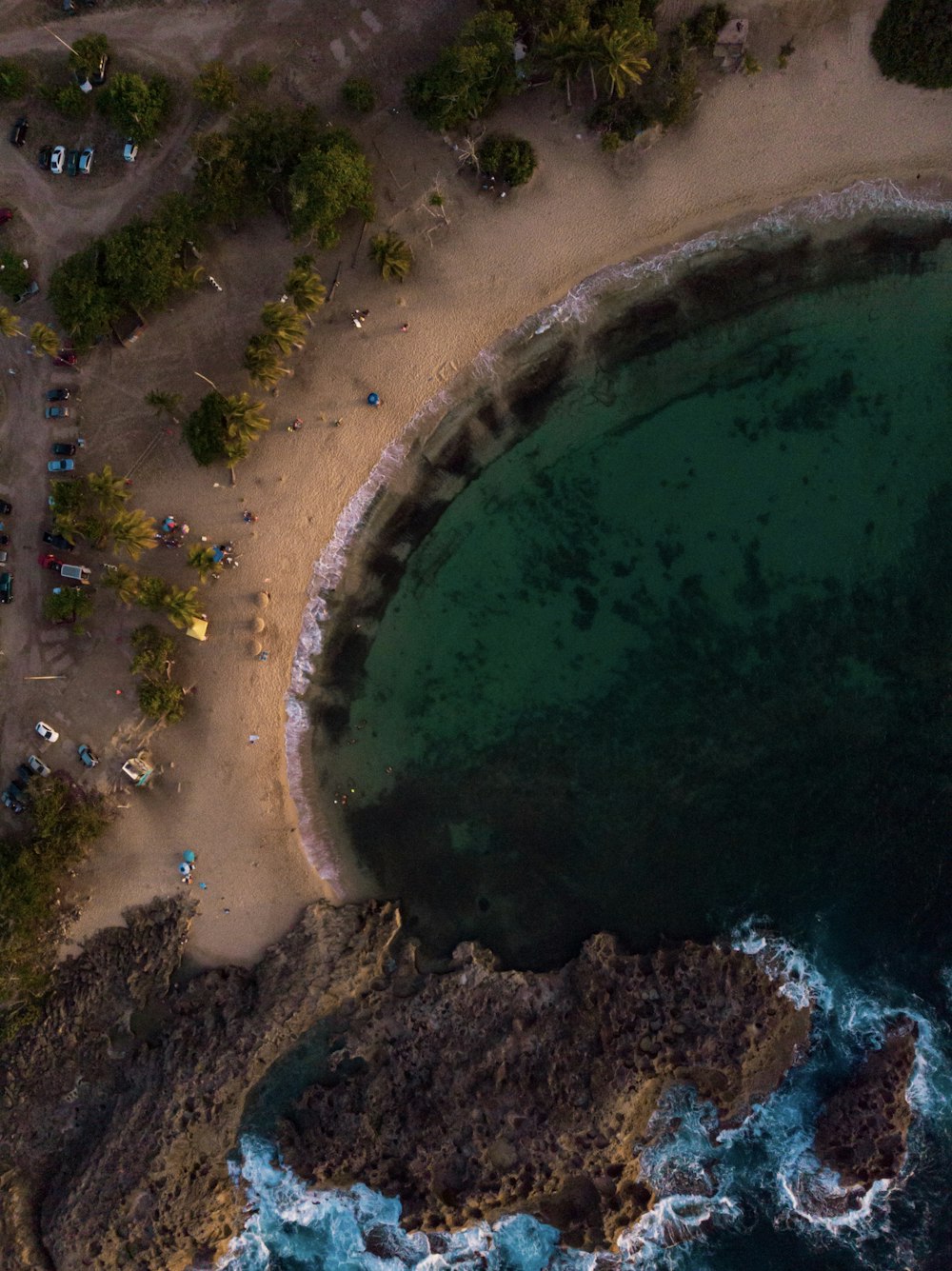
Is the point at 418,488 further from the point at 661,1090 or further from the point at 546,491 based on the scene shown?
the point at 661,1090

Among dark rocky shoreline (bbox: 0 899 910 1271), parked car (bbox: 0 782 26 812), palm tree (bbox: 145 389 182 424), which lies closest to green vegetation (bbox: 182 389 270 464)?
palm tree (bbox: 145 389 182 424)

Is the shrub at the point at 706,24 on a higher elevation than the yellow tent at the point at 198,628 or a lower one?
higher

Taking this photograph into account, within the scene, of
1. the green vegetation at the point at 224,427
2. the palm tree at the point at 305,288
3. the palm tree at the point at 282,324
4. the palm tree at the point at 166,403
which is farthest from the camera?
the palm tree at the point at 166,403

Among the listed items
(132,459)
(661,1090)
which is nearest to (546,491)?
(132,459)

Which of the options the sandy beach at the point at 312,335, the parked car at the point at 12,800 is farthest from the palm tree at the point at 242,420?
the parked car at the point at 12,800

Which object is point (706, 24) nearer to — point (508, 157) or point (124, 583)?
point (508, 157)

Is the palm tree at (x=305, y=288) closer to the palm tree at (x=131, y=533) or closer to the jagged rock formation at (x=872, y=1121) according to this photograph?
the palm tree at (x=131, y=533)

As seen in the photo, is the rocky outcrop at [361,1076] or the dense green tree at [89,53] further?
the dense green tree at [89,53]
